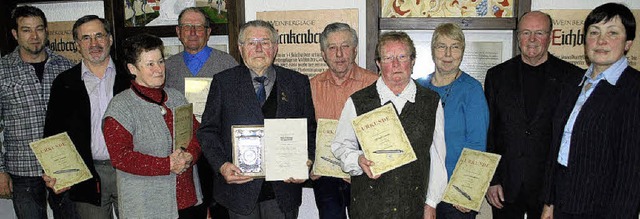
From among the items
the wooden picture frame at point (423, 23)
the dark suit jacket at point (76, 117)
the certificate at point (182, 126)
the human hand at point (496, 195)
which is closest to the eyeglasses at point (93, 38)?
the dark suit jacket at point (76, 117)

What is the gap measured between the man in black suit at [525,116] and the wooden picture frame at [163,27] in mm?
2183

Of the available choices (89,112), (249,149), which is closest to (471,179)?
(249,149)

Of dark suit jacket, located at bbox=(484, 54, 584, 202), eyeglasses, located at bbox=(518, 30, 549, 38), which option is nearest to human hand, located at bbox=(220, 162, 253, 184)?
dark suit jacket, located at bbox=(484, 54, 584, 202)

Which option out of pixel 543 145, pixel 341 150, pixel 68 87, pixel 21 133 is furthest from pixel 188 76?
pixel 543 145

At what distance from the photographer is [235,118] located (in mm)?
2500

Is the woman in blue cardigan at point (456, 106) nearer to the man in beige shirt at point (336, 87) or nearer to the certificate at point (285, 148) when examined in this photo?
the man in beige shirt at point (336, 87)

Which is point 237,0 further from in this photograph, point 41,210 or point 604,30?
point 604,30

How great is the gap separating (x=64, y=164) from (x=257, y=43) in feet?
4.70

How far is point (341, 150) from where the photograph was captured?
2.40 metres

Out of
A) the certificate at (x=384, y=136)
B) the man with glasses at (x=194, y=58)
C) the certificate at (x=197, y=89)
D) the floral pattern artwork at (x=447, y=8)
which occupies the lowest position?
the certificate at (x=384, y=136)

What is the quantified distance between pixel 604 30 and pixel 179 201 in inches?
94.5

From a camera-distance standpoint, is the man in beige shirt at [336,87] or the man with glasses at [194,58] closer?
the man in beige shirt at [336,87]

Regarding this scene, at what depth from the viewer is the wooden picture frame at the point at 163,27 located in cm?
392

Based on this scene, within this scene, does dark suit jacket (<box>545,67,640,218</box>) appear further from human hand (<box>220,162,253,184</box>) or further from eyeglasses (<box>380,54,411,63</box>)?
human hand (<box>220,162,253,184</box>)
